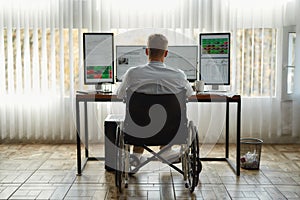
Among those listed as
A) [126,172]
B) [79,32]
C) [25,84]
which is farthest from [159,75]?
[25,84]

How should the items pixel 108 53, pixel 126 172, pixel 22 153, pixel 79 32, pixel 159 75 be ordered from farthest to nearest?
pixel 79 32, pixel 22 153, pixel 108 53, pixel 126 172, pixel 159 75

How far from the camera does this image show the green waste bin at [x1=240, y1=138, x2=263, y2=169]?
400 cm

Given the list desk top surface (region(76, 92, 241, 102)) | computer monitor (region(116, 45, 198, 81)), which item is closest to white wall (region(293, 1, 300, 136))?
computer monitor (region(116, 45, 198, 81))

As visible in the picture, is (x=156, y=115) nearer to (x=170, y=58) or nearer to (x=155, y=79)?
(x=155, y=79)

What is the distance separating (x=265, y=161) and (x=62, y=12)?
2707 millimetres

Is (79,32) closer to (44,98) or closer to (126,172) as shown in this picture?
(44,98)

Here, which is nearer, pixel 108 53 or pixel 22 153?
pixel 108 53

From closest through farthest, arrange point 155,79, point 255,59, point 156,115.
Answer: point 156,115 → point 155,79 → point 255,59

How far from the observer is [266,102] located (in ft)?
16.4

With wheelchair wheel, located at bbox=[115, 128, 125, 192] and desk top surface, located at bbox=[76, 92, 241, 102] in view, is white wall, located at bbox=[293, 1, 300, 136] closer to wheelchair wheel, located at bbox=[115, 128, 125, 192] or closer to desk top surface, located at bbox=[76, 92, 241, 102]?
desk top surface, located at bbox=[76, 92, 241, 102]

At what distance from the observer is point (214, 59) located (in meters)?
4.19

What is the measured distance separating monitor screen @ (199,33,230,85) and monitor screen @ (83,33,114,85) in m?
0.87

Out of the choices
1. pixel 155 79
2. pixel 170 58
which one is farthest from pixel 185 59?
pixel 155 79

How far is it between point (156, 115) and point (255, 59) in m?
2.18
